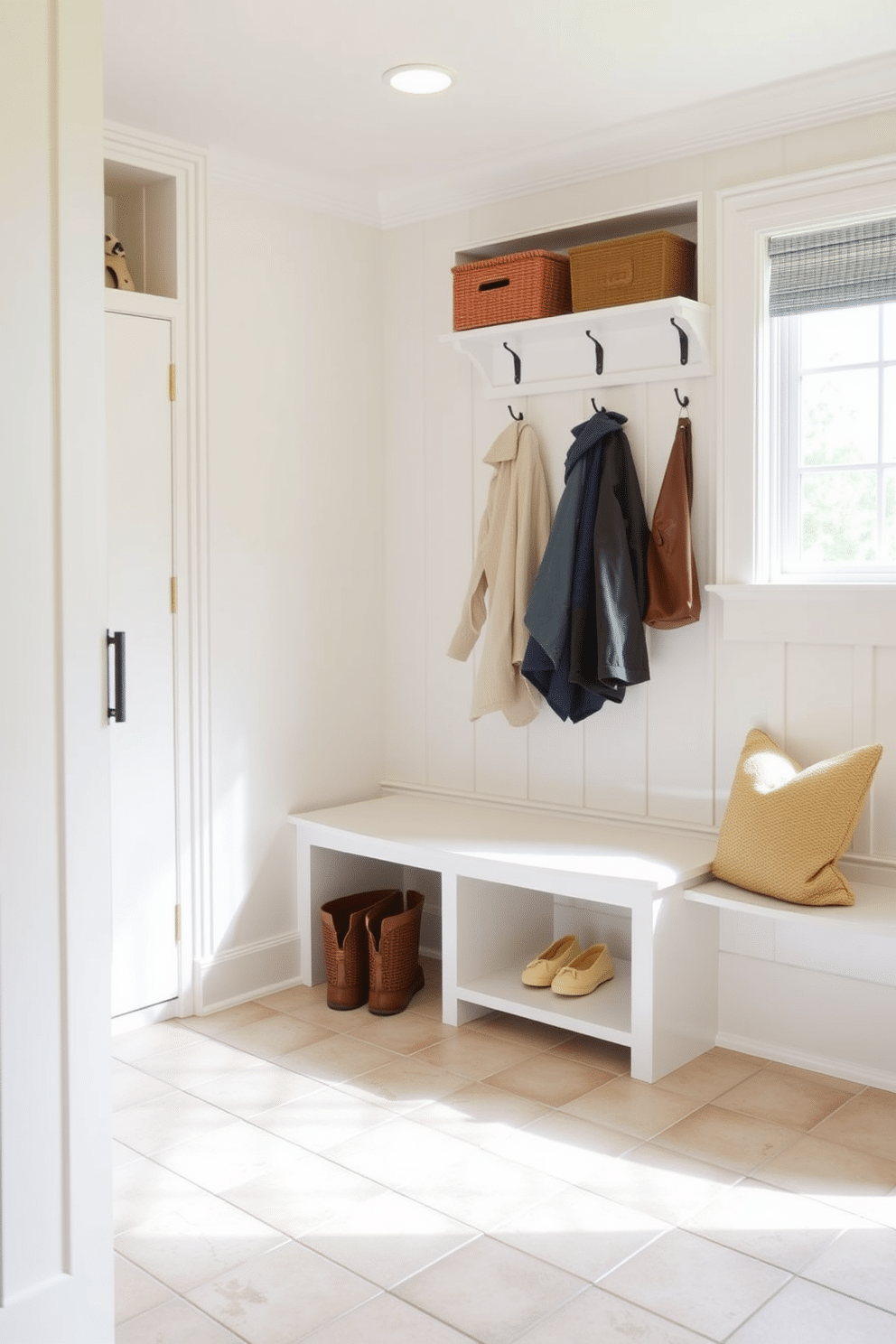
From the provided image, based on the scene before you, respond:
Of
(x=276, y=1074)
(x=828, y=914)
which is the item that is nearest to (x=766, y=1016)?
(x=828, y=914)

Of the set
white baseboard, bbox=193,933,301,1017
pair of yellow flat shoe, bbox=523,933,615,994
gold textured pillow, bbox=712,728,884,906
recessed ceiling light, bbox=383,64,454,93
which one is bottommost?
white baseboard, bbox=193,933,301,1017

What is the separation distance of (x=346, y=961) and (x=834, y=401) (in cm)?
200

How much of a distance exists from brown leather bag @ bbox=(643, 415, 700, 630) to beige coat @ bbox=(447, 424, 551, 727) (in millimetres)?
395

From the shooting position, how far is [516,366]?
3564mm

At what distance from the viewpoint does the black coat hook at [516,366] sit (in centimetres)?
355

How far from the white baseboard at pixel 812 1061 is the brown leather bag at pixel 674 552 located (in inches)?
43.3

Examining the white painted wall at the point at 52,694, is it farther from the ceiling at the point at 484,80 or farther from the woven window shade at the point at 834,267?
the woven window shade at the point at 834,267

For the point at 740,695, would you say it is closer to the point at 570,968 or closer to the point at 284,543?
the point at 570,968

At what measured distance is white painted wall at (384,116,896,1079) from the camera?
304 centimetres

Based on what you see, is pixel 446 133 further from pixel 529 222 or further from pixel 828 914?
pixel 828 914

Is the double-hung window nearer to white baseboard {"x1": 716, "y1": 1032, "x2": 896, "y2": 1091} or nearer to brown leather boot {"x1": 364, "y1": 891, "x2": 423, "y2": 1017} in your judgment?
white baseboard {"x1": 716, "y1": 1032, "x2": 896, "y2": 1091}

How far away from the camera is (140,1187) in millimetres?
2455

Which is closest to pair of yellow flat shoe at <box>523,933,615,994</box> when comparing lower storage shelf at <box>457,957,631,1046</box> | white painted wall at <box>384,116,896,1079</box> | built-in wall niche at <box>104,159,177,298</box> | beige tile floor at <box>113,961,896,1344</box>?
lower storage shelf at <box>457,957,631,1046</box>

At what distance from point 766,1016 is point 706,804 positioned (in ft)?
1.85
